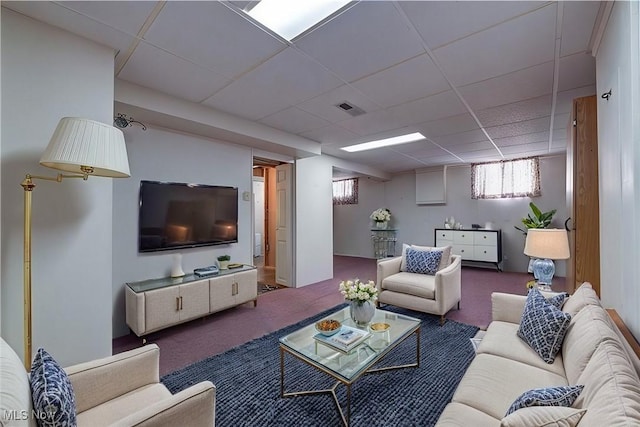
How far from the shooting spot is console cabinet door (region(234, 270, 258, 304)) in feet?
11.3

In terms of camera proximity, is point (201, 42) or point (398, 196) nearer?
point (201, 42)

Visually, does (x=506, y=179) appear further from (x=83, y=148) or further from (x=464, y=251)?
(x=83, y=148)

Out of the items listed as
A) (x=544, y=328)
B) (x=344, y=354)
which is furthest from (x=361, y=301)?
(x=544, y=328)

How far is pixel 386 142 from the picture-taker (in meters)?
4.48

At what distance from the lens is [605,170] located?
1761 mm

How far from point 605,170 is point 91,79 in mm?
3565

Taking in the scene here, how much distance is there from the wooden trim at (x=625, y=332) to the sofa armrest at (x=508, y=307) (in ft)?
1.83

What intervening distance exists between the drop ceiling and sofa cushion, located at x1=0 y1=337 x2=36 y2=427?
1848 mm

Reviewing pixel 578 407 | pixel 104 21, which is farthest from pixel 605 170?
pixel 104 21

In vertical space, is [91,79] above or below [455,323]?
above

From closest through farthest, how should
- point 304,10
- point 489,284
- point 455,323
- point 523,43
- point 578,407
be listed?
point 578,407, point 304,10, point 523,43, point 455,323, point 489,284

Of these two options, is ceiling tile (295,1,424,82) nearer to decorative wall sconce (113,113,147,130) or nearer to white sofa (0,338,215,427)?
decorative wall sconce (113,113,147,130)

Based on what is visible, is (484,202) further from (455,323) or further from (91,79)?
(91,79)

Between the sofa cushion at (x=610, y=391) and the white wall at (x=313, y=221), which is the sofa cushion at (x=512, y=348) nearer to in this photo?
the sofa cushion at (x=610, y=391)
